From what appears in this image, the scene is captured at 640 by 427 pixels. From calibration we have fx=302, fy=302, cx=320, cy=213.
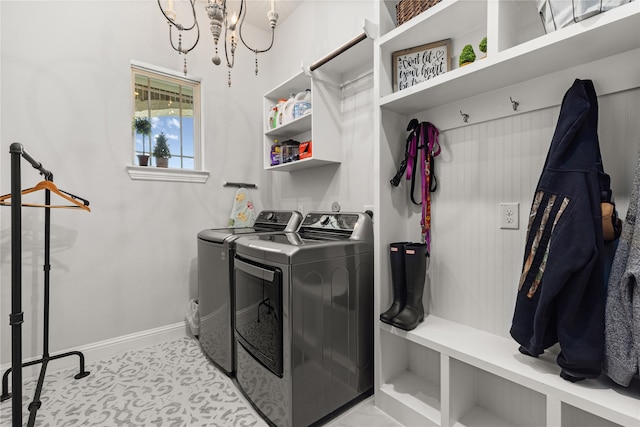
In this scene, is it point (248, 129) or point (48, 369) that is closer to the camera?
point (48, 369)

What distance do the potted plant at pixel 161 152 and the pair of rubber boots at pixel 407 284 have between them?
2.03m

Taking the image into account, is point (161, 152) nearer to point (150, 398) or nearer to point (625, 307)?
point (150, 398)

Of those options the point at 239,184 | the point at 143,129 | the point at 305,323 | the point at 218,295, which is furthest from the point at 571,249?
the point at 143,129

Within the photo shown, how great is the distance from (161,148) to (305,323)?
80.0 inches

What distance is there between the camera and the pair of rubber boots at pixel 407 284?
4.81 ft

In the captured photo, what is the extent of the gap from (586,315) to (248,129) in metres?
2.75

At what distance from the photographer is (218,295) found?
1978 mm

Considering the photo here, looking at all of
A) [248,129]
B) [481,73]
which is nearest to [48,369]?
[248,129]

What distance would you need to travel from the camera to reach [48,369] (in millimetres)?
2053

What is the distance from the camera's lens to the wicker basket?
1.41 metres

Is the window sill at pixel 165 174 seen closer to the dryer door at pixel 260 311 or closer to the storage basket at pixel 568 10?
the dryer door at pixel 260 311

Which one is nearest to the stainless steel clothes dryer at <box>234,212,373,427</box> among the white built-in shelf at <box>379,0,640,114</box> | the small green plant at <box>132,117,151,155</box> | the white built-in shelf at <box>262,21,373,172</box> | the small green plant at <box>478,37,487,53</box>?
the white built-in shelf at <box>262,21,373,172</box>

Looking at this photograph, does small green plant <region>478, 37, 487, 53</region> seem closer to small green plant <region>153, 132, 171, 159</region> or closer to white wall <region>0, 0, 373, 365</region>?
white wall <region>0, 0, 373, 365</region>

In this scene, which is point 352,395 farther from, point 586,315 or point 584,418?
point 586,315
